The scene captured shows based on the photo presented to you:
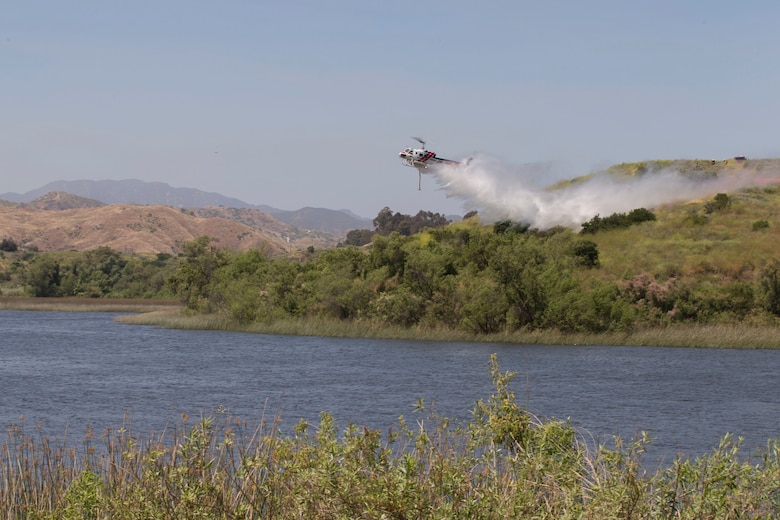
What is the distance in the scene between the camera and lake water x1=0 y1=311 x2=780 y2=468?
3300 centimetres

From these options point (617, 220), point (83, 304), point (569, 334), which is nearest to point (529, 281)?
point (569, 334)

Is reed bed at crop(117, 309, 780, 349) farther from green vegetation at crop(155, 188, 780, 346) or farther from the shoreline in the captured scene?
green vegetation at crop(155, 188, 780, 346)

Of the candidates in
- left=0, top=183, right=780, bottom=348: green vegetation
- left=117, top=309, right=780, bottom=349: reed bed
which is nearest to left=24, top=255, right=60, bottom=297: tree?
left=0, top=183, right=780, bottom=348: green vegetation

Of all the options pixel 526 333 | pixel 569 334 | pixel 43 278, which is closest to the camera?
pixel 569 334

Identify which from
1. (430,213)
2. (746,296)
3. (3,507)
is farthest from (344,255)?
(430,213)

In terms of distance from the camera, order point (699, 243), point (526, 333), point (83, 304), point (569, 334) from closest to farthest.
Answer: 1. point (569, 334)
2. point (526, 333)
3. point (699, 243)
4. point (83, 304)

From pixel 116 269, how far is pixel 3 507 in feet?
468

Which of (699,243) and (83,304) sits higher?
(699,243)

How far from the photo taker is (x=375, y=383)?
44125 mm

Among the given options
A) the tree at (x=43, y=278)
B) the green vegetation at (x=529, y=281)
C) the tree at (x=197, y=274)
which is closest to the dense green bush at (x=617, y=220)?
the green vegetation at (x=529, y=281)

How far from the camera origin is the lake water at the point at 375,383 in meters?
33.0

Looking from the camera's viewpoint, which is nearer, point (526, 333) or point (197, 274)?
point (526, 333)

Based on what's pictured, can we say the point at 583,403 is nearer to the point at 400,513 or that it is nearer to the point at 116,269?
the point at 400,513

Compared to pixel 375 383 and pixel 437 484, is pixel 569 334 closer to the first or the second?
pixel 375 383
